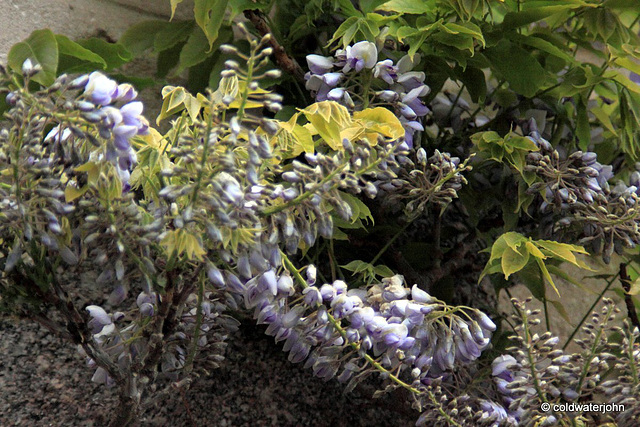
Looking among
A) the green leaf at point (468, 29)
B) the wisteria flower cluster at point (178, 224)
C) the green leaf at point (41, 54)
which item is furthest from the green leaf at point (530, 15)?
the green leaf at point (41, 54)

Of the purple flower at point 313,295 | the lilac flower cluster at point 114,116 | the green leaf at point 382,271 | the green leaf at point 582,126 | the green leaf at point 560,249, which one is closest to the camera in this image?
the lilac flower cluster at point 114,116

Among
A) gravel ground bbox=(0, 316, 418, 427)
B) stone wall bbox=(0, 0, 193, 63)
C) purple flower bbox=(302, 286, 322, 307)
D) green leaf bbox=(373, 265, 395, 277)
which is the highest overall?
stone wall bbox=(0, 0, 193, 63)

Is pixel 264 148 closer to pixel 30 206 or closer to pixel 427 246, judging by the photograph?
pixel 30 206

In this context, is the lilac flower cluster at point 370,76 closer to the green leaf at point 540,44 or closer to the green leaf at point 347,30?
the green leaf at point 347,30

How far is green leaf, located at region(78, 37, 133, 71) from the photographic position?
3.18ft

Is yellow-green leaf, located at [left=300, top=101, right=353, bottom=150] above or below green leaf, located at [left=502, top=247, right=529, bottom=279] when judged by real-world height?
above

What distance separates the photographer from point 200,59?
43.1 inches

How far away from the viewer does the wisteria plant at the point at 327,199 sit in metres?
0.67

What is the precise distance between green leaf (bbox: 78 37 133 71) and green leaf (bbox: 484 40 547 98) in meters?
0.56

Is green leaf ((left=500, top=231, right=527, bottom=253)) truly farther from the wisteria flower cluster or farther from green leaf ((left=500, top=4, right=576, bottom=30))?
green leaf ((left=500, top=4, right=576, bottom=30))

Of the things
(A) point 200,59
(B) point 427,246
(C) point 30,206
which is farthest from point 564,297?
(C) point 30,206

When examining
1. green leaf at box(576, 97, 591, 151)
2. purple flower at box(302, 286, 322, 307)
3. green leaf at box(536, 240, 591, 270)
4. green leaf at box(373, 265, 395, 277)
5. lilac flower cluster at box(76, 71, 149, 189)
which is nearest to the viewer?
lilac flower cluster at box(76, 71, 149, 189)

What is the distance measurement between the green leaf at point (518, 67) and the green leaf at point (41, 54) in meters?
0.65

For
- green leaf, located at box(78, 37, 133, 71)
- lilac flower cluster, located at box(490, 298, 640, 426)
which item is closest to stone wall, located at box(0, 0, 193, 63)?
green leaf, located at box(78, 37, 133, 71)
